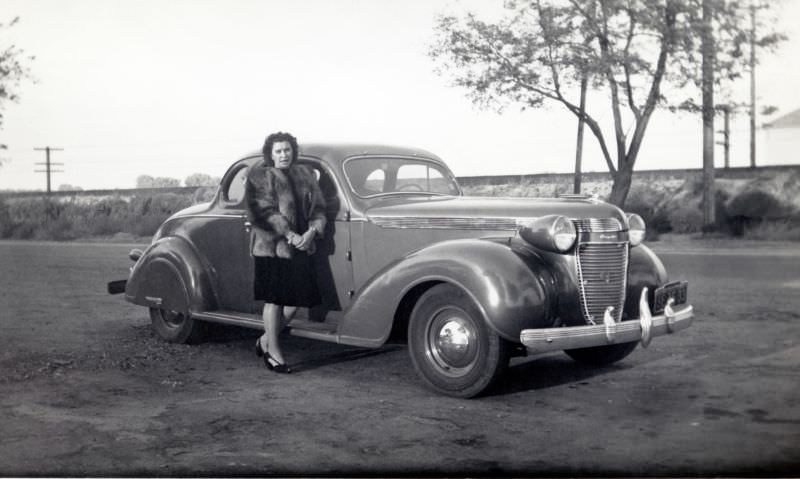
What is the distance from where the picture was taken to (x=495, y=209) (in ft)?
14.1

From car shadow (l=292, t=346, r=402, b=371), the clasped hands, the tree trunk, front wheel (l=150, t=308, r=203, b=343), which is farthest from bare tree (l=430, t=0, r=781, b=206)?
front wheel (l=150, t=308, r=203, b=343)

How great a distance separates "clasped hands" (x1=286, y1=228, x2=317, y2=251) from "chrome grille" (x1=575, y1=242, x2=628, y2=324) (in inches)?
56.4

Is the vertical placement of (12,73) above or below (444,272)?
above

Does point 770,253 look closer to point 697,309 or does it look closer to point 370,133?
point 370,133

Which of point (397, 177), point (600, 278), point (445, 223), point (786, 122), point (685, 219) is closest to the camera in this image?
point (786, 122)

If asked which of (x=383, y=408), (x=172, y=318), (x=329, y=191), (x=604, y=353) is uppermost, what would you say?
(x=329, y=191)

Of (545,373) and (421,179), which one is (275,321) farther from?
(545,373)

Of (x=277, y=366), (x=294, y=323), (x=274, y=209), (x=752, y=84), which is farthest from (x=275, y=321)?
(x=752, y=84)

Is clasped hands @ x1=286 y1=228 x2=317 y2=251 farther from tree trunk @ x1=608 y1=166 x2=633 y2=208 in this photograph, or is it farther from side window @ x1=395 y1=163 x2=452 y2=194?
tree trunk @ x1=608 y1=166 x2=633 y2=208

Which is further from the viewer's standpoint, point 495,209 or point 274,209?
point 274,209

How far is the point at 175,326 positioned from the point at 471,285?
2.58 m

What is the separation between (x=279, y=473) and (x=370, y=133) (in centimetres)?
166

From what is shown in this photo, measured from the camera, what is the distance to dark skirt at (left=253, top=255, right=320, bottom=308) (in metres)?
4.55

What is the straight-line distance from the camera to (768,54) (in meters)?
3.14
